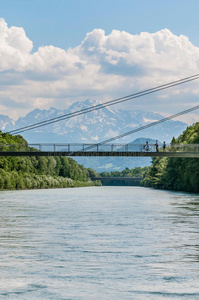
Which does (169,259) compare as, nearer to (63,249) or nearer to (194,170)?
(63,249)

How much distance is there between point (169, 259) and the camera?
22.4 meters

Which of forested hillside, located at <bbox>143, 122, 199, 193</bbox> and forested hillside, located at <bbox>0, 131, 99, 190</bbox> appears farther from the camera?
forested hillside, located at <bbox>0, 131, 99, 190</bbox>

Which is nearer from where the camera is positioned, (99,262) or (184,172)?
(99,262)

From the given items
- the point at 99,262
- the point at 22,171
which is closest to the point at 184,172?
the point at 22,171

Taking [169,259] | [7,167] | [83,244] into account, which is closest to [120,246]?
[83,244]

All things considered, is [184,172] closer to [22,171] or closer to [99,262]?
[22,171]

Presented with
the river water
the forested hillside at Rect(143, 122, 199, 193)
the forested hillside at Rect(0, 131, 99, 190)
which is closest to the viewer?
the river water

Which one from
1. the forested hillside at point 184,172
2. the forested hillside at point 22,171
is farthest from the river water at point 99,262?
the forested hillside at point 184,172

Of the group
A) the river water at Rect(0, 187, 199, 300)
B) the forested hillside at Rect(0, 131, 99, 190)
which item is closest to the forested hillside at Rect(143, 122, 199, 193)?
the forested hillside at Rect(0, 131, 99, 190)

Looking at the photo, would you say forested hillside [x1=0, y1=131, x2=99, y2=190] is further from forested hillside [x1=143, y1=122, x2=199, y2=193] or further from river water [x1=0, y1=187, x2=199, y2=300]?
river water [x1=0, y1=187, x2=199, y2=300]

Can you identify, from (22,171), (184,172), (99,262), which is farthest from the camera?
(22,171)

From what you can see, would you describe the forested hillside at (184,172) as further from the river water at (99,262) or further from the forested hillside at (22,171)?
the river water at (99,262)

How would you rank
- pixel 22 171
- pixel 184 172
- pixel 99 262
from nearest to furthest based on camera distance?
pixel 99 262, pixel 184 172, pixel 22 171

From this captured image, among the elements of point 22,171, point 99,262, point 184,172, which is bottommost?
point 99,262
